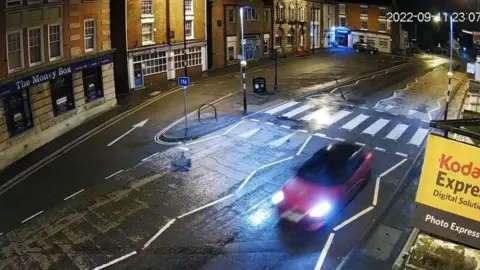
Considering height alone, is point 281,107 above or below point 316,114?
above

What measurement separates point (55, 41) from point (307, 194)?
59.7ft

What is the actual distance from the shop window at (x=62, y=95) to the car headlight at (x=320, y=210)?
1773 cm

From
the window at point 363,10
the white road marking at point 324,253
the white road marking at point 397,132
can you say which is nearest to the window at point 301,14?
the window at point 363,10

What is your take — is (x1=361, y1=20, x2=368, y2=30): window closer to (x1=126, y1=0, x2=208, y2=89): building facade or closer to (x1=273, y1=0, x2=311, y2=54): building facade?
(x1=273, y1=0, x2=311, y2=54): building facade

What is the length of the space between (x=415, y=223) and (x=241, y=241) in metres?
7.16

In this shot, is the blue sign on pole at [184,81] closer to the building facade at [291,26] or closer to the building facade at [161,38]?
the building facade at [161,38]

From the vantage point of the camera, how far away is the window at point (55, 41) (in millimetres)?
29675

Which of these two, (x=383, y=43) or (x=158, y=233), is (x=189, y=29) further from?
(x=383, y=43)

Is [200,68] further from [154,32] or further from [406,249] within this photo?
[406,249]

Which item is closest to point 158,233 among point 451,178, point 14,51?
point 451,178

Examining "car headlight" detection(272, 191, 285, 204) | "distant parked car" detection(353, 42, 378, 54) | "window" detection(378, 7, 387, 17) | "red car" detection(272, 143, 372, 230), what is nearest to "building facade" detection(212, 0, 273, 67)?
"distant parked car" detection(353, 42, 378, 54)

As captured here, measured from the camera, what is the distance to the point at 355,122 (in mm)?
31828

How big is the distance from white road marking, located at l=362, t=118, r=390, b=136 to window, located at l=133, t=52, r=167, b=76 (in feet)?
63.2

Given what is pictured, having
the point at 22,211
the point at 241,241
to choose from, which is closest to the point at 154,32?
the point at 22,211
